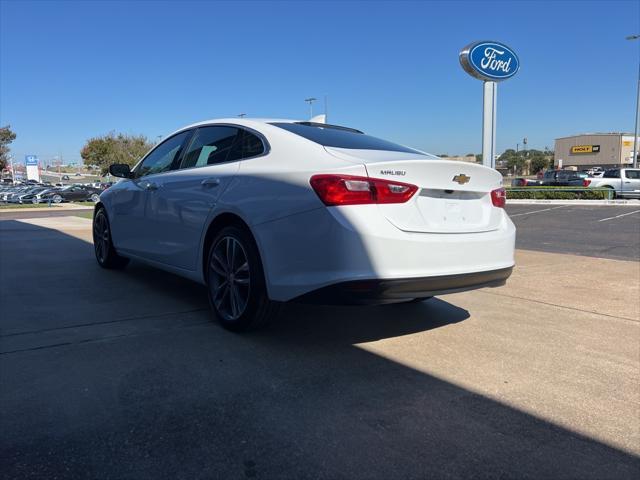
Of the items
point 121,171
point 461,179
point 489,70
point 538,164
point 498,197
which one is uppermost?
point 538,164

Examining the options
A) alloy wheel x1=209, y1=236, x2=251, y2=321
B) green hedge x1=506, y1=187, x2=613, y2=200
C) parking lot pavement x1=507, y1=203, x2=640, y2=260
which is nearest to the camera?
alloy wheel x1=209, y1=236, x2=251, y2=321

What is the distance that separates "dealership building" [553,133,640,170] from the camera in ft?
272

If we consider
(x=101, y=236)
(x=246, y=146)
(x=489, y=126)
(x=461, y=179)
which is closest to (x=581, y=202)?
(x=489, y=126)

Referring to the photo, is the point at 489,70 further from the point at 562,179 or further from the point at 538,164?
the point at 538,164

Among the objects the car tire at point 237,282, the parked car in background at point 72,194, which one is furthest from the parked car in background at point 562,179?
the parked car in background at point 72,194

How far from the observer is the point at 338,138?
4.01m

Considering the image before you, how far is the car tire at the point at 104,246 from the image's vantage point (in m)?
6.28

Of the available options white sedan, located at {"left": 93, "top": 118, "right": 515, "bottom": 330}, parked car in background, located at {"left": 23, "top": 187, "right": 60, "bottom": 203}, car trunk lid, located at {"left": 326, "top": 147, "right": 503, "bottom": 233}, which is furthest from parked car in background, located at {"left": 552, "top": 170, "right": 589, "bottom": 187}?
parked car in background, located at {"left": 23, "top": 187, "right": 60, "bottom": 203}

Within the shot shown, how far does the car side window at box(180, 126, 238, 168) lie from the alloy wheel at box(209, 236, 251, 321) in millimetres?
760

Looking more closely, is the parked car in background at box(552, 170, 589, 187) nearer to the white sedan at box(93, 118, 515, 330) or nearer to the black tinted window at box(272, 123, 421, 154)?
the black tinted window at box(272, 123, 421, 154)

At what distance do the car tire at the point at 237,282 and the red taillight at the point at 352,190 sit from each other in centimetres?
75

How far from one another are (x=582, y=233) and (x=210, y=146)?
10.3 meters

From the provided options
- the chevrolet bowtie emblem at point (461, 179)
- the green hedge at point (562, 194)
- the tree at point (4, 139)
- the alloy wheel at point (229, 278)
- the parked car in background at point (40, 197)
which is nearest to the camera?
the chevrolet bowtie emblem at point (461, 179)

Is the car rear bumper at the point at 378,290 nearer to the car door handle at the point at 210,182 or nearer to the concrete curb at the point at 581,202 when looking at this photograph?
the car door handle at the point at 210,182
